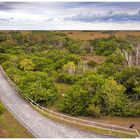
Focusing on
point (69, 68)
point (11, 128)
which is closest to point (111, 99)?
point (11, 128)

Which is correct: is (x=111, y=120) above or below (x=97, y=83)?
below

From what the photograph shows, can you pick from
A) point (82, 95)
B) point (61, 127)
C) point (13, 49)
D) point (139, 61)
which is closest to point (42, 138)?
point (61, 127)

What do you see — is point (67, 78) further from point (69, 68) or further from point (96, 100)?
point (96, 100)

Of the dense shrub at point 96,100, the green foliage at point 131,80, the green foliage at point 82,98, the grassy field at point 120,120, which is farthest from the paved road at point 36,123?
the green foliage at point 131,80

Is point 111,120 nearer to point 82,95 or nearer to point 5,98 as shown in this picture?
point 82,95

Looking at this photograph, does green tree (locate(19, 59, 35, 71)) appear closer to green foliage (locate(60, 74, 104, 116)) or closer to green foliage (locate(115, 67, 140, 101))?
green foliage (locate(115, 67, 140, 101))

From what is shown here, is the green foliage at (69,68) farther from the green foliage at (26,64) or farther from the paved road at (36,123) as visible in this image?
the paved road at (36,123)
